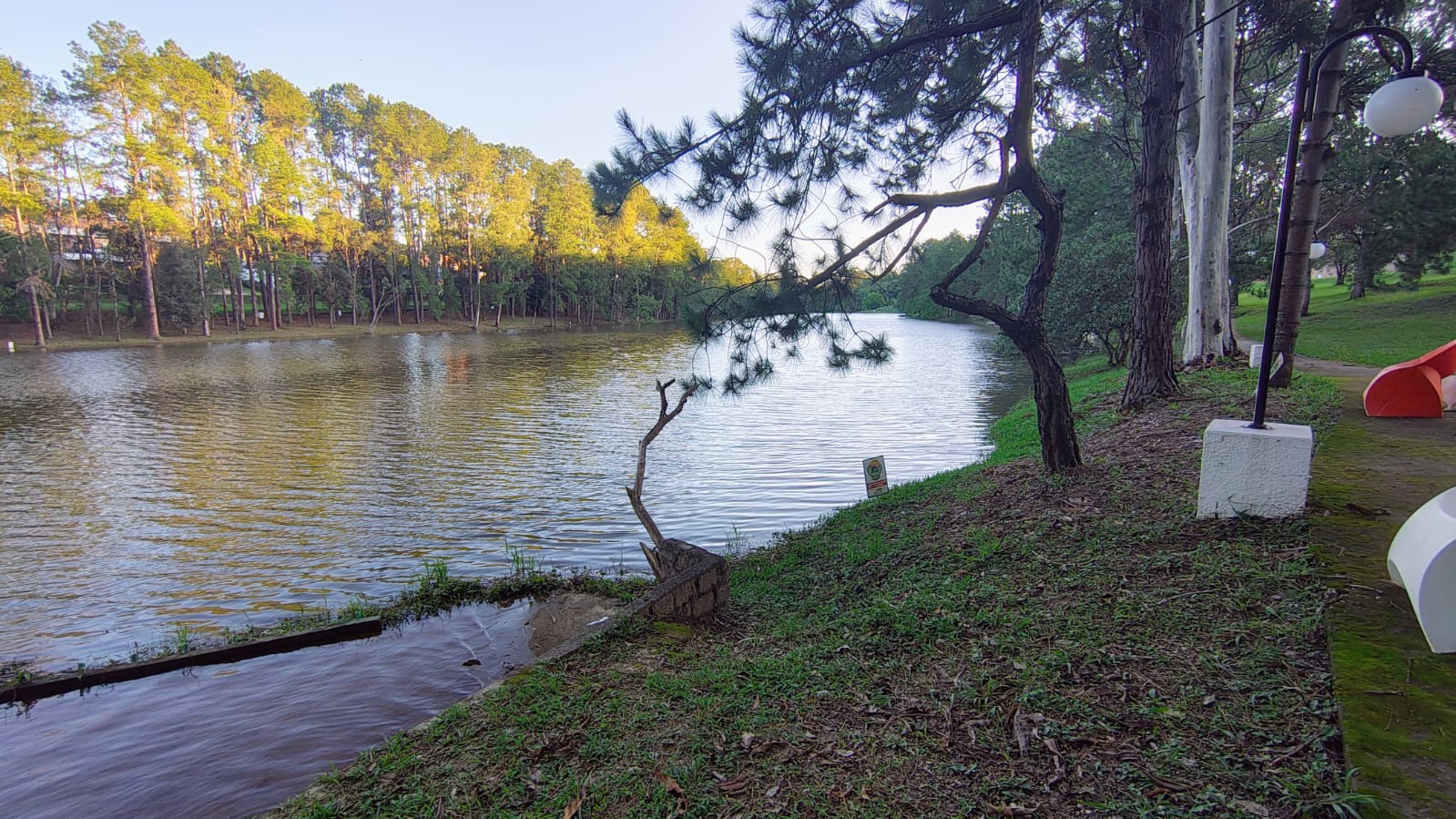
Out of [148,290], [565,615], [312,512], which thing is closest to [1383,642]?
[565,615]

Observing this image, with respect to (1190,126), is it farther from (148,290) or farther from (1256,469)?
(148,290)

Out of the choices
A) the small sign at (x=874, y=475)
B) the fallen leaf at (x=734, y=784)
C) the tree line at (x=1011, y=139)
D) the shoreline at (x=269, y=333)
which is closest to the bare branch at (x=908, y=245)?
the tree line at (x=1011, y=139)

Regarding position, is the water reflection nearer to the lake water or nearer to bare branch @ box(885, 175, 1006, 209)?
the lake water

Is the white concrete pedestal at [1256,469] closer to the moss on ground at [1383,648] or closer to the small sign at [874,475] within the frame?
the moss on ground at [1383,648]

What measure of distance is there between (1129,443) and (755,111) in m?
4.91

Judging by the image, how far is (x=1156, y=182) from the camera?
7.67 meters

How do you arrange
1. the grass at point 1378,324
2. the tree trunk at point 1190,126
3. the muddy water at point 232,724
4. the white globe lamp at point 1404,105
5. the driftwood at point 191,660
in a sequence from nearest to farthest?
1. the muddy water at point 232,724
2. the white globe lamp at point 1404,105
3. the driftwood at point 191,660
4. the tree trunk at point 1190,126
5. the grass at point 1378,324

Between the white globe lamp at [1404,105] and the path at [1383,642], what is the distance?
223cm

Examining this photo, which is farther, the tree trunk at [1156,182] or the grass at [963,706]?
the tree trunk at [1156,182]

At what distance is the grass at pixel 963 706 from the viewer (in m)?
2.34

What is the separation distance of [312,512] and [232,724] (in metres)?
5.69

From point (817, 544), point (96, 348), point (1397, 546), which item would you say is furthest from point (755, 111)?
point (96, 348)

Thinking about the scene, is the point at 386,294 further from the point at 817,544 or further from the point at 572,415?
the point at 817,544

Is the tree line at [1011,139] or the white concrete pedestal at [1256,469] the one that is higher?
the tree line at [1011,139]
